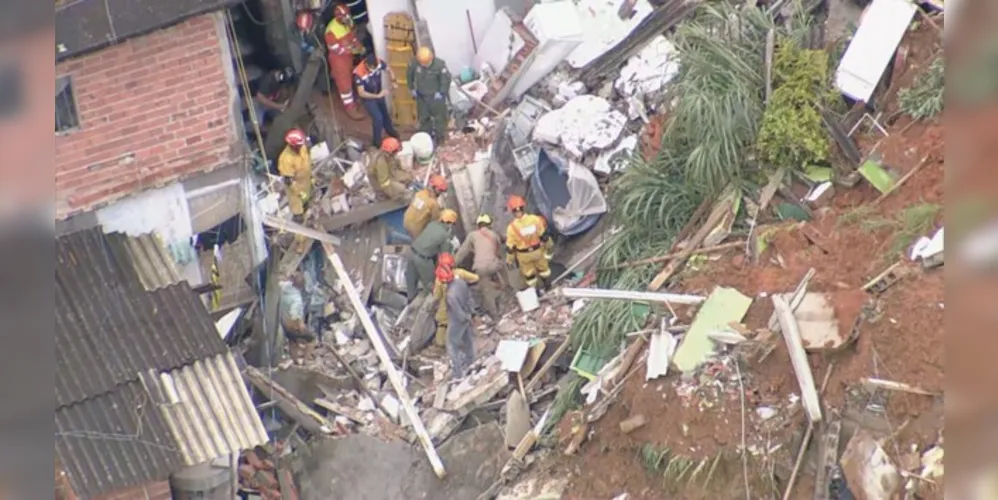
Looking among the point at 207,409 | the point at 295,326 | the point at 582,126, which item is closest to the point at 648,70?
the point at 582,126

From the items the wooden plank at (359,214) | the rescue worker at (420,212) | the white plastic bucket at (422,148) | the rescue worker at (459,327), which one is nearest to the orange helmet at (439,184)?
the rescue worker at (420,212)

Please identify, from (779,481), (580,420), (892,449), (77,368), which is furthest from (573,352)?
(77,368)

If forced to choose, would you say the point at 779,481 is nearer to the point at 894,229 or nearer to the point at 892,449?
the point at 892,449

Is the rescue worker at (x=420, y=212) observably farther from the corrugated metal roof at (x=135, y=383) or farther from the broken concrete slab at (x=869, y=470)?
the broken concrete slab at (x=869, y=470)

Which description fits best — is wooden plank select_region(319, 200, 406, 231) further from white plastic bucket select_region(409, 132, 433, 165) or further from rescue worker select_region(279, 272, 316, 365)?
rescue worker select_region(279, 272, 316, 365)

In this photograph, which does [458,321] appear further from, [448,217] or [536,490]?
[536,490]
